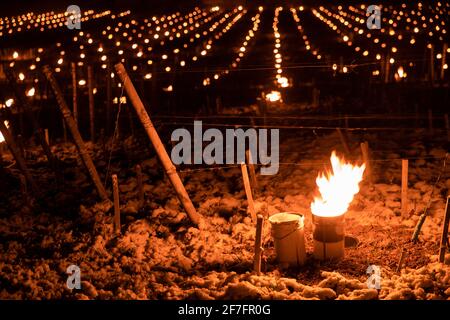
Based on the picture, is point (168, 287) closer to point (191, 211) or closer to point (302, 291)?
point (302, 291)

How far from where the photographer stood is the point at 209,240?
25.7 ft

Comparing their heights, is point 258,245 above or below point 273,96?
below

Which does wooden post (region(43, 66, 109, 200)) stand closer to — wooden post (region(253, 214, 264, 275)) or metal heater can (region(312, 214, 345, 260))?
wooden post (region(253, 214, 264, 275))

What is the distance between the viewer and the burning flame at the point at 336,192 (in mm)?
7188

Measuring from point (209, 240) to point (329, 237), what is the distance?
195 cm

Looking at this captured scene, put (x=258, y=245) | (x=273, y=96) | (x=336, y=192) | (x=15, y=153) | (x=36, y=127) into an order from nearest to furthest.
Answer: (x=258, y=245), (x=336, y=192), (x=15, y=153), (x=36, y=127), (x=273, y=96)

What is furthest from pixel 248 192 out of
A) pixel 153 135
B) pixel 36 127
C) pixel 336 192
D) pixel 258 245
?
pixel 36 127

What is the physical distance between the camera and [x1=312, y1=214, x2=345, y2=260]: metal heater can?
6906mm

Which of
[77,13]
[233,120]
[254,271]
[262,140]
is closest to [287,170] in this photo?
[262,140]

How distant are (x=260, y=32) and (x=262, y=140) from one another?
3956 cm

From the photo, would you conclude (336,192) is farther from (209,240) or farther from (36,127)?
(36,127)

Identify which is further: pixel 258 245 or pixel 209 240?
pixel 209 240

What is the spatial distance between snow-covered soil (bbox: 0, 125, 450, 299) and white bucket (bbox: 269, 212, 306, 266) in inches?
6.3
